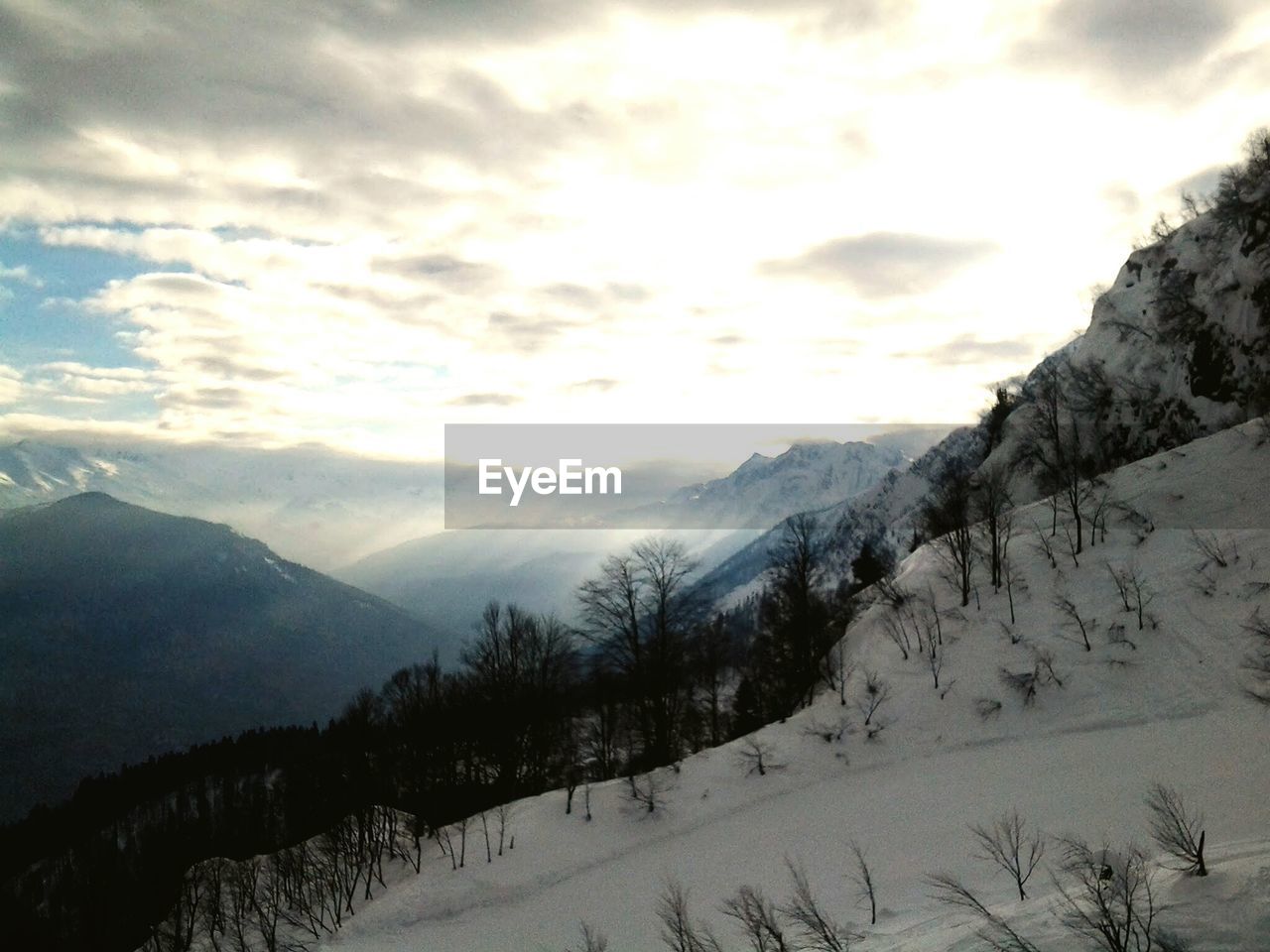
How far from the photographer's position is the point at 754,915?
A: 993 inches

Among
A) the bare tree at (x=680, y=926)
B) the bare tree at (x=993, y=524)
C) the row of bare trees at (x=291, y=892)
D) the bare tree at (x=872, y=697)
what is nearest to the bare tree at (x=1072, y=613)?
the bare tree at (x=993, y=524)

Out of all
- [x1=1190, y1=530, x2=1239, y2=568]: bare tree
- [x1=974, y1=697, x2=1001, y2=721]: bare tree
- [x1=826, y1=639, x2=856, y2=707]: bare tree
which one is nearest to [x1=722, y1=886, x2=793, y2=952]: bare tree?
[x1=974, y1=697, x2=1001, y2=721]: bare tree

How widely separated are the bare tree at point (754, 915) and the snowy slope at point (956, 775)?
36.1 inches

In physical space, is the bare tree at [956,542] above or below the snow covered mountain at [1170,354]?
below

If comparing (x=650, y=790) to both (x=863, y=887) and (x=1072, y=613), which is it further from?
(x=1072, y=613)

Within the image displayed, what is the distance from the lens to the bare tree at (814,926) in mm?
18609

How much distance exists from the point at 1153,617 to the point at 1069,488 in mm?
12861

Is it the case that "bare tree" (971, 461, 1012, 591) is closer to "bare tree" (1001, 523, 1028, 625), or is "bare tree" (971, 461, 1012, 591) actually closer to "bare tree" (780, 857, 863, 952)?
"bare tree" (1001, 523, 1028, 625)

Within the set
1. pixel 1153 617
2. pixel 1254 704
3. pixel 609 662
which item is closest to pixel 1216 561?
pixel 1153 617

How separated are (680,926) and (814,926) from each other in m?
4.69

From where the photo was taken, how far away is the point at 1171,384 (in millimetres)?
61188

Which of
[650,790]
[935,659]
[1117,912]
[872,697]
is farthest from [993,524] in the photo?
[1117,912]

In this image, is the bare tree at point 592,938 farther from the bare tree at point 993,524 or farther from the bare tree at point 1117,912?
the bare tree at point 993,524

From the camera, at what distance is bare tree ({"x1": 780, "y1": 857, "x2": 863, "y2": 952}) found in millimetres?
18609
